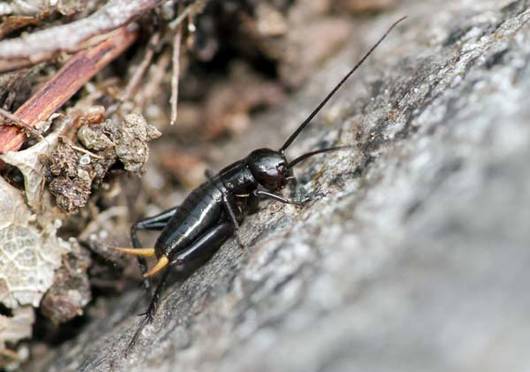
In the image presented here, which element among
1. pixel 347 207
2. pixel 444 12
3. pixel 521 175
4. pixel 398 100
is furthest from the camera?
pixel 444 12

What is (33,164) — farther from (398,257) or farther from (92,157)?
(398,257)

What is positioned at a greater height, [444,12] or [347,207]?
[347,207]

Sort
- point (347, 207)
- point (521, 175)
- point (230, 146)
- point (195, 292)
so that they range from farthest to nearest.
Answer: point (230, 146), point (195, 292), point (347, 207), point (521, 175)

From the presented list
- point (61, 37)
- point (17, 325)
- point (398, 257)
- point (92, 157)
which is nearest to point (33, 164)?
point (92, 157)

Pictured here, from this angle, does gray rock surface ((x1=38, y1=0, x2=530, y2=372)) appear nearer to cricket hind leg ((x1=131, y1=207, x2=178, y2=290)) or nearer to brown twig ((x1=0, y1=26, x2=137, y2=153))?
cricket hind leg ((x1=131, y1=207, x2=178, y2=290))

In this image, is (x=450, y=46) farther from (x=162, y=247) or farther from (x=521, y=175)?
(x=162, y=247)

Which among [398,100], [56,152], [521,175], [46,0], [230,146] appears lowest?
[230,146]

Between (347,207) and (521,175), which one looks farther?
(347,207)

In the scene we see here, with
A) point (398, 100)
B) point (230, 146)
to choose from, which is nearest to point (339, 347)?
point (398, 100)
